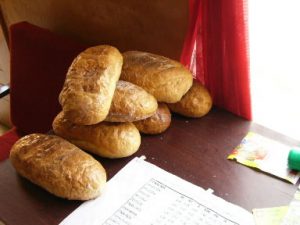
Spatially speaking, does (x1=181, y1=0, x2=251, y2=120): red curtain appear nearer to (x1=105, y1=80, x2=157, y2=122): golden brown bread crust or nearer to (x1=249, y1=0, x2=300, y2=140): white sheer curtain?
(x1=249, y1=0, x2=300, y2=140): white sheer curtain

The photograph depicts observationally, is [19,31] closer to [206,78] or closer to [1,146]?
[1,146]

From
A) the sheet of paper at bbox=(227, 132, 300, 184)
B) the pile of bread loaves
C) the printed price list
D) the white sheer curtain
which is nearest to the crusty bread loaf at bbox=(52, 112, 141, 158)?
the pile of bread loaves

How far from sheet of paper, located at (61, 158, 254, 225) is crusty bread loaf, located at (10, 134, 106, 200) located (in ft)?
0.12

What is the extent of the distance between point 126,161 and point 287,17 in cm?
51

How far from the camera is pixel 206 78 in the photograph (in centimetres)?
96

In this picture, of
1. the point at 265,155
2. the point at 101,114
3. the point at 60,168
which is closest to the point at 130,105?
the point at 101,114

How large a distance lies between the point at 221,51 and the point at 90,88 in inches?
14.4

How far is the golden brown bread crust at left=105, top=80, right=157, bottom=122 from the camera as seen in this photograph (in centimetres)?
75

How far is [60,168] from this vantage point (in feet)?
2.23

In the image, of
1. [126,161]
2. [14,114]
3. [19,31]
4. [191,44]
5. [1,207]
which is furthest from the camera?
[14,114]

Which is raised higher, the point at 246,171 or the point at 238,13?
the point at 238,13

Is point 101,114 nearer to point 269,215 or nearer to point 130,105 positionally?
point 130,105

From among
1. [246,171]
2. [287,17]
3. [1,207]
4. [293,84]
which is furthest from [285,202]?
[1,207]

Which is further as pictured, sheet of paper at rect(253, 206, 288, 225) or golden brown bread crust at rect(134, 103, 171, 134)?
golden brown bread crust at rect(134, 103, 171, 134)
